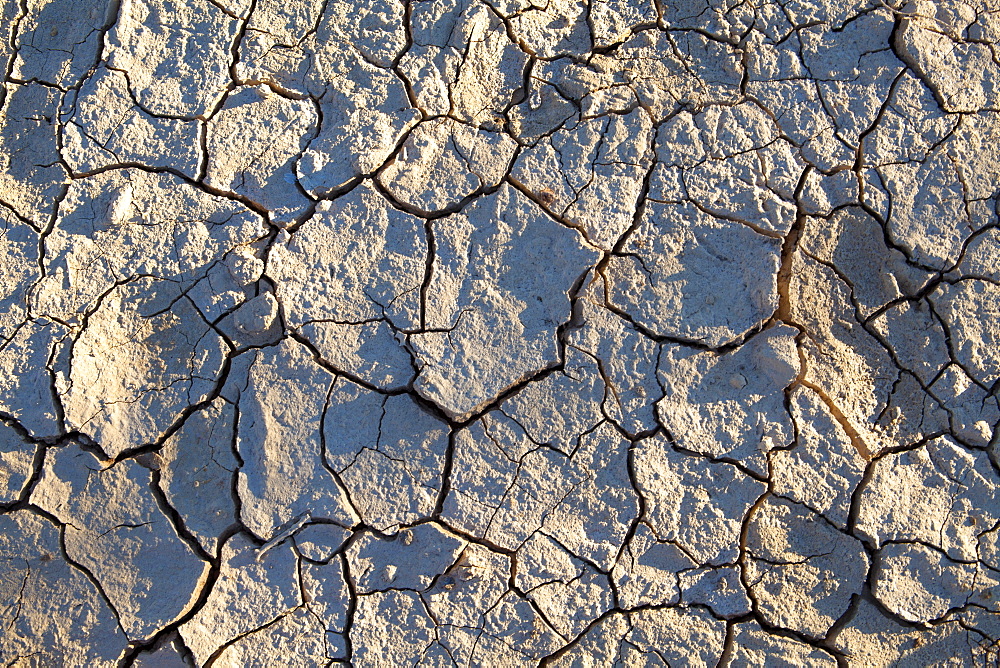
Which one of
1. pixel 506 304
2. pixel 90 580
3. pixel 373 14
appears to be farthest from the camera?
pixel 373 14

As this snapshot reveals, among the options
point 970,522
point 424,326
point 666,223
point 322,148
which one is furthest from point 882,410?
point 322,148

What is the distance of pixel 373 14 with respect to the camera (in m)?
2.25

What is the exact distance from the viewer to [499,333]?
2.04 metres

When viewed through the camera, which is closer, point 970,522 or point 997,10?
point 970,522

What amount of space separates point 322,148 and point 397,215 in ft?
1.17

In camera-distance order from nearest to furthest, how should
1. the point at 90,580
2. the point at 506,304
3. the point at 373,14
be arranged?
the point at 90,580, the point at 506,304, the point at 373,14

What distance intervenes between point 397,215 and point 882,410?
1715mm

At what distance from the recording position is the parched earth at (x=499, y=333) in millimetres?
1923

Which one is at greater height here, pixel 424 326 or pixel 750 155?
pixel 750 155

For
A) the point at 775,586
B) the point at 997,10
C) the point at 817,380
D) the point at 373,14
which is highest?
the point at 373,14

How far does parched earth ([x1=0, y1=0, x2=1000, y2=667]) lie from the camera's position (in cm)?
192

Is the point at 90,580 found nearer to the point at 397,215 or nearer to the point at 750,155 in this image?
the point at 397,215

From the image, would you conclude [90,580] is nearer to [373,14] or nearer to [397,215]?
[397,215]

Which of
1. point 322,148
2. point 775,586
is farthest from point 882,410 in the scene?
point 322,148
